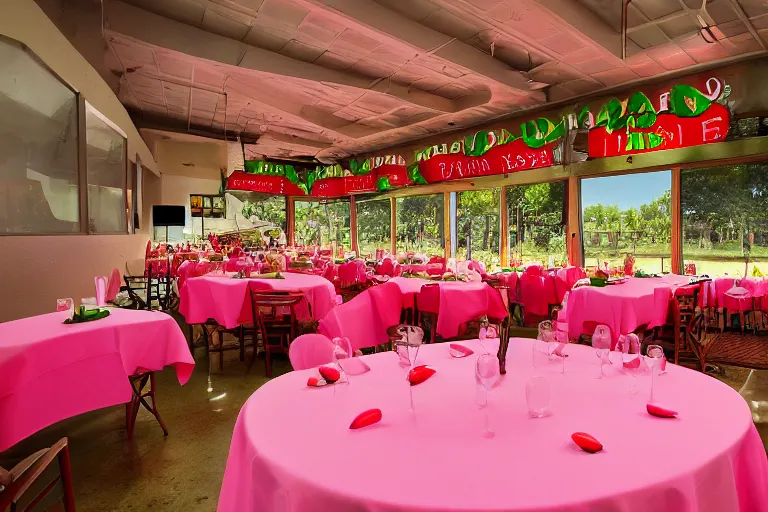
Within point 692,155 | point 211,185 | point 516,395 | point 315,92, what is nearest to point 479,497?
point 516,395

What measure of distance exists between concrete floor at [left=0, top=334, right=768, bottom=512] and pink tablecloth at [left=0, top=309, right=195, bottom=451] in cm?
43

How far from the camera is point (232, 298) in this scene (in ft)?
15.3

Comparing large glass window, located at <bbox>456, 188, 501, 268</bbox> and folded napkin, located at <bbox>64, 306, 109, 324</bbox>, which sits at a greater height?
large glass window, located at <bbox>456, 188, 501, 268</bbox>

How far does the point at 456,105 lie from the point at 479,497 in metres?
8.35

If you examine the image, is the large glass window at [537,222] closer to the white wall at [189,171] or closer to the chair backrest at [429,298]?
the chair backrest at [429,298]

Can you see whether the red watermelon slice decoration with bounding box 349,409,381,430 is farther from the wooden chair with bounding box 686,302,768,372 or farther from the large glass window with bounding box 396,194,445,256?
the large glass window with bounding box 396,194,445,256

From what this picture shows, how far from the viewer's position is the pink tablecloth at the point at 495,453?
0.96 metres

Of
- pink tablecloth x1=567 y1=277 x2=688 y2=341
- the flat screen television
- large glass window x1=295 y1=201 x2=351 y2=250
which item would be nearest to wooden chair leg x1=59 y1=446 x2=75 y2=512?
pink tablecloth x1=567 y1=277 x2=688 y2=341

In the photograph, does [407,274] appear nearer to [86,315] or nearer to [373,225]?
[86,315]

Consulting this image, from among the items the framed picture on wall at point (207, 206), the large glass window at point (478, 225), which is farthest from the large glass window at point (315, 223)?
the large glass window at point (478, 225)

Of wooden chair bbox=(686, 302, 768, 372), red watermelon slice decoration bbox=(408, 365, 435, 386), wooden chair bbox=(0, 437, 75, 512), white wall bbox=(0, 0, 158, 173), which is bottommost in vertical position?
wooden chair bbox=(686, 302, 768, 372)

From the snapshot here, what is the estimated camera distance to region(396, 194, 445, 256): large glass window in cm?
1087

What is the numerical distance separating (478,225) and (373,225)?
13.0 feet

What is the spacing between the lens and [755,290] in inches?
203
